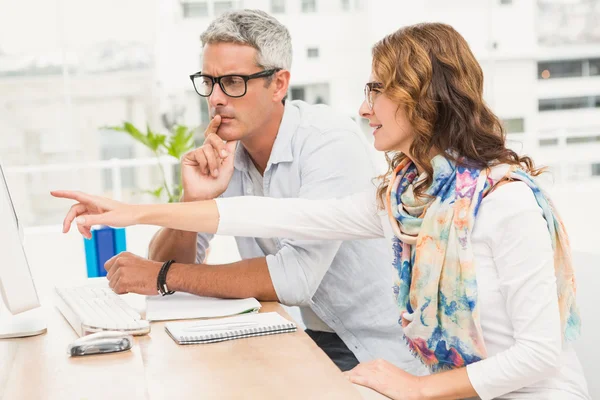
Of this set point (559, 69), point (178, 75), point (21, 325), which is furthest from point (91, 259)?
point (559, 69)

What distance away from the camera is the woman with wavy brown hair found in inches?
51.6

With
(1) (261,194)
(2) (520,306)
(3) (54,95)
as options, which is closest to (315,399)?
(2) (520,306)

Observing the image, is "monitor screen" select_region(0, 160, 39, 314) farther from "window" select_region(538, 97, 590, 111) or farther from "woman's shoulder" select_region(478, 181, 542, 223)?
"window" select_region(538, 97, 590, 111)

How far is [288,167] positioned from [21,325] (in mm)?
756

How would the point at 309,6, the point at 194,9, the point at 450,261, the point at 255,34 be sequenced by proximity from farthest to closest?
1. the point at 309,6
2. the point at 194,9
3. the point at 255,34
4. the point at 450,261

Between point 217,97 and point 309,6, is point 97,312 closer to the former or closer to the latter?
point 217,97

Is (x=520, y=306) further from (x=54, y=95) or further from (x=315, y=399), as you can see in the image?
(x=54, y=95)

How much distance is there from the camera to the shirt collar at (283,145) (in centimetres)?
199

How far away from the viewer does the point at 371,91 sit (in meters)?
1.52

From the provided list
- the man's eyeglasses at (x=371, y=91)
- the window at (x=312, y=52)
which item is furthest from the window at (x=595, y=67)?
the man's eyeglasses at (x=371, y=91)

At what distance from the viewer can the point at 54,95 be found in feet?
22.9

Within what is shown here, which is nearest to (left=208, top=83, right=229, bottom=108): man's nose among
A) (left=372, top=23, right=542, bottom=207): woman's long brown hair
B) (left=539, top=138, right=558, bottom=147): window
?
(left=372, top=23, right=542, bottom=207): woman's long brown hair

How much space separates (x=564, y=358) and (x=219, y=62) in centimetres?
107

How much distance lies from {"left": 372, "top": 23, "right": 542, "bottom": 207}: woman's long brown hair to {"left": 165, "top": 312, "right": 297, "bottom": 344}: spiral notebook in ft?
1.49
